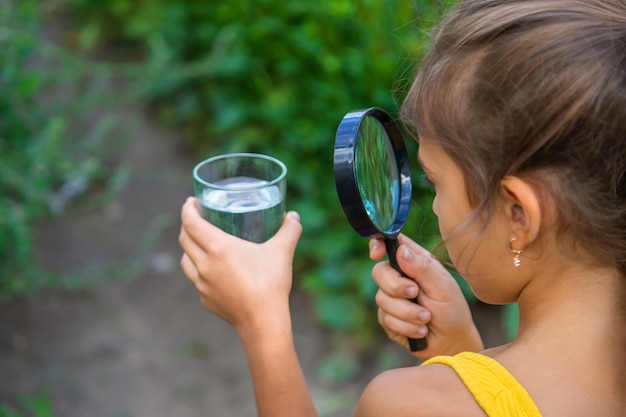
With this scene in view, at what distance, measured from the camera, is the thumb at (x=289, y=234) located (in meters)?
1.59

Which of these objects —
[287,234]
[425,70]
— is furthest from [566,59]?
[287,234]

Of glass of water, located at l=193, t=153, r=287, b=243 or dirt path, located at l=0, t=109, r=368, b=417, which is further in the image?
dirt path, located at l=0, t=109, r=368, b=417

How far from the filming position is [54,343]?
11.1 ft

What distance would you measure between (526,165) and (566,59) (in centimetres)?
17

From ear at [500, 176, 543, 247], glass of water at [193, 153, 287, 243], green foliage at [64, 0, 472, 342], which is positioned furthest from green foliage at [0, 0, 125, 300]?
ear at [500, 176, 543, 247]

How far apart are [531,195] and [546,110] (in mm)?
136

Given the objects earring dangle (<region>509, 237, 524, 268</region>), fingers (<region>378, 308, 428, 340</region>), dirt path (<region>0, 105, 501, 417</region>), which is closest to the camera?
earring dangle (<region>509, 237, 524, 268</region>)

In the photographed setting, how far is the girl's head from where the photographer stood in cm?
121

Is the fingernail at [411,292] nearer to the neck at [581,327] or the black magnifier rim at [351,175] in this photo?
the black magnifier rim at [351,175]

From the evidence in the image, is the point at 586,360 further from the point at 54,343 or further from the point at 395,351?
the point at 54,343

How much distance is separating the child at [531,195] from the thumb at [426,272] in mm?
187

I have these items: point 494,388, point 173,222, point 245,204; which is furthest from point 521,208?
point 173,222

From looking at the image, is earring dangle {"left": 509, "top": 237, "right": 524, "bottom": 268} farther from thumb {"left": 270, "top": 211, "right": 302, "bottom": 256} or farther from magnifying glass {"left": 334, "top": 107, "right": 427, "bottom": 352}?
thumb {"left": 270, "top": 211, "right": 302, "bottom": 256}

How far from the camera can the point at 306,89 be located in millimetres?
3793
